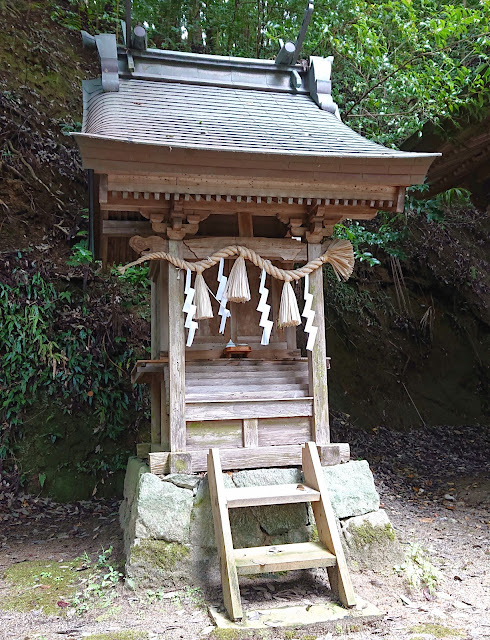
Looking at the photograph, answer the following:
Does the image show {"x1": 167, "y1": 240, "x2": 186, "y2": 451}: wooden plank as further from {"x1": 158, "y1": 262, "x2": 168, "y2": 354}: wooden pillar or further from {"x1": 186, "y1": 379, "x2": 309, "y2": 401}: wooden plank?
{"x1": 158, "y1": 262, "x2": 168, "y2": 354}: wooden pillar

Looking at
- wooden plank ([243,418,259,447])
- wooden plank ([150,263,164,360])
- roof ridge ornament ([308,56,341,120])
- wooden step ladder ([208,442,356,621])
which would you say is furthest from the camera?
roof ridge ornament ([308,56,341,120])

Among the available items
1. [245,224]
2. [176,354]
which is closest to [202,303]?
[176,354]

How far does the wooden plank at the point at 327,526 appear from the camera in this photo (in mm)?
3607

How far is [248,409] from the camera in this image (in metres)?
4.54

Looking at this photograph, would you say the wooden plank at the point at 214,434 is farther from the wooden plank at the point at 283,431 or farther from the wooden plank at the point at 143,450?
the wooden plank at the point at 143,450

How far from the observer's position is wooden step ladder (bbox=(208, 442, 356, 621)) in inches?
140

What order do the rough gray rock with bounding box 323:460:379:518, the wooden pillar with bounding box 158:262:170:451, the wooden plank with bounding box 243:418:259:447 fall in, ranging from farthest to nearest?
the wooden pillar with bounding box 158:262:170:451 → the wooden plank with bounding box 243:418:259:447 → the rough gray rock with bounding box 323:460:379:518

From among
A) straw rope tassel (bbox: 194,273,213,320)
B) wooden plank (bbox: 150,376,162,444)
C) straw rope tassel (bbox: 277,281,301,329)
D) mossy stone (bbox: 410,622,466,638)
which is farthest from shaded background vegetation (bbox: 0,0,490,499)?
mossy stone (bbox: 410,622,466,638)

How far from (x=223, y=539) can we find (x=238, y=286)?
6.65 feet

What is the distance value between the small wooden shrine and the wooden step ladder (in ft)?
1.08

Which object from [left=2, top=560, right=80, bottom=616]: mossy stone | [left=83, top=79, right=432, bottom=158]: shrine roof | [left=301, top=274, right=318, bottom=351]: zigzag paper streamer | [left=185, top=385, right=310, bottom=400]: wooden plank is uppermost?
[left=83, top=79, right=432, bottom=158]: shrine roof

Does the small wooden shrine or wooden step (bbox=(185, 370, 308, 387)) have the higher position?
the small wooden shrine

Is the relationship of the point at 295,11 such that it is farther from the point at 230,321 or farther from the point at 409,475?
the point at 409,475

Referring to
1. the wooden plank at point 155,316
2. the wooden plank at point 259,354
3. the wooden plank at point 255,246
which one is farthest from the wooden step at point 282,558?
the wooden plank at point 255,246
